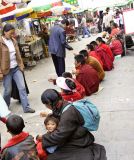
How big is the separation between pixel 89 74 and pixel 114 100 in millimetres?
823

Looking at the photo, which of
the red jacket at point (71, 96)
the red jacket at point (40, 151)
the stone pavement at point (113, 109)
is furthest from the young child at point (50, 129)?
the red jacket at point (71, 96)

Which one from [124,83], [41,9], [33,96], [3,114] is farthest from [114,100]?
[41,9]

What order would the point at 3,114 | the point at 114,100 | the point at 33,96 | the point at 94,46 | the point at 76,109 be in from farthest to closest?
the point at 94,46
the point at 33,96
the point at 114,100
the point at 3,114
the point at 76,109

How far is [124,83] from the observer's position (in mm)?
8812

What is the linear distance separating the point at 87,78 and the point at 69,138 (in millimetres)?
4105

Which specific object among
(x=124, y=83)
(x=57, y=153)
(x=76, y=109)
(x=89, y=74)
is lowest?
(x=124, y=83)

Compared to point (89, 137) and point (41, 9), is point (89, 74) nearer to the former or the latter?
point (89, 137)

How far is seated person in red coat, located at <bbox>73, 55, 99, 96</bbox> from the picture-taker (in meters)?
7.82

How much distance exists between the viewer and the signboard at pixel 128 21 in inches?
499

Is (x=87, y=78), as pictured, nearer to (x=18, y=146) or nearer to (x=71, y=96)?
(x=71, y=96)

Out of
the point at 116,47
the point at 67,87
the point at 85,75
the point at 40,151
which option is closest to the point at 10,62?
the point at 67,87

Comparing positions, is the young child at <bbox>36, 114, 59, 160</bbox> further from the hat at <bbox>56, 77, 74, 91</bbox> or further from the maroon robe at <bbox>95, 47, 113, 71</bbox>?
the maroon robe at <bbox>95, 47, 113, 71</bbox>

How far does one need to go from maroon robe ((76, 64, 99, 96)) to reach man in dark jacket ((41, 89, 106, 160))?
388 cm

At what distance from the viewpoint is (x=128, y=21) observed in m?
12.7
